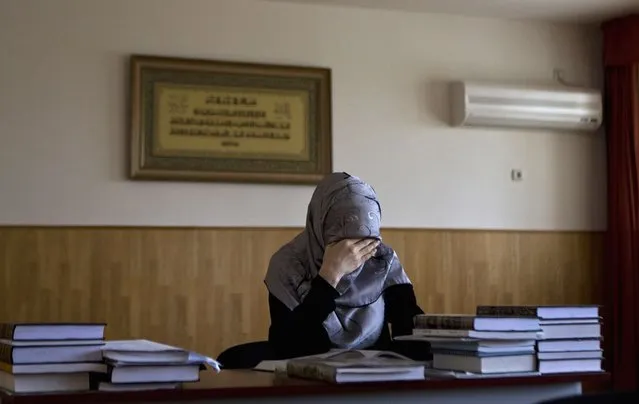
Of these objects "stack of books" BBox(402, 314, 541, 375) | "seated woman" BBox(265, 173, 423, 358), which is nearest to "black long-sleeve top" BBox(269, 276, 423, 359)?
"seated woman" BBox(265, 173, 423, 358)

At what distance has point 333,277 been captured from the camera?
280 cm

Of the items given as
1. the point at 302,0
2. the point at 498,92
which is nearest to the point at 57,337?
the point at 302,0

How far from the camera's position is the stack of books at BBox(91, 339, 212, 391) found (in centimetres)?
182

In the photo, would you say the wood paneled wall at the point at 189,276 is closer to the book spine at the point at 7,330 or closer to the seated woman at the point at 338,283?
the seated woman at the point at 338,283

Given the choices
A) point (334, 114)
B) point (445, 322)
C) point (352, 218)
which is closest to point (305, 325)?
point (352, 218)

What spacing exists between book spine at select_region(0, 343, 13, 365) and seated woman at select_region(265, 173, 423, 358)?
1025 millimetres

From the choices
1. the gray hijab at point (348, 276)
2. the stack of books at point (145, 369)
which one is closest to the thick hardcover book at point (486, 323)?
the stack of books at point (145, 369)

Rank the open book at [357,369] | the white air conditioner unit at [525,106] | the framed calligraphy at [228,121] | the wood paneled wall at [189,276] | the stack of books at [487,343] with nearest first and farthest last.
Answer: the open book at [357,369]
the stack of books at [487,343]
the wood paneled wall at [189,276]
the framed calligraphy at [228,121]
the white air conditioner unit at [525,106]

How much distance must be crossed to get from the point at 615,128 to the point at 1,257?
10.5 feet

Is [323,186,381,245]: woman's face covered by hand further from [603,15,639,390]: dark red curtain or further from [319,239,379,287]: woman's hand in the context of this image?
[603,15,639,390]: dark red curtain

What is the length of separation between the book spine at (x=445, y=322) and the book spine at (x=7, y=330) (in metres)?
0.95

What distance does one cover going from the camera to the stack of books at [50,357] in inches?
71.2

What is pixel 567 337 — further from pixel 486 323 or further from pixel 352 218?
pixel 352 218

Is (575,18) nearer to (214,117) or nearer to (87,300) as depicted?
(214,117)
